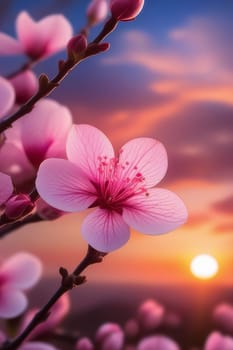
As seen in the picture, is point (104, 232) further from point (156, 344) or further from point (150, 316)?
point (150, 316)

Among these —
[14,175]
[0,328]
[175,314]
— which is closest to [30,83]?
[14,175]

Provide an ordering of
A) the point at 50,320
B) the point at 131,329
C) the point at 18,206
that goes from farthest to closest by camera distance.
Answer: the point at 131,329 → the point at 50,320 → the point at 18,206

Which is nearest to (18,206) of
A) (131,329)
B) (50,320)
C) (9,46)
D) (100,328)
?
(9,46)

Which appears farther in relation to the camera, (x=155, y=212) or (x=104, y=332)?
(x=104, y=332)

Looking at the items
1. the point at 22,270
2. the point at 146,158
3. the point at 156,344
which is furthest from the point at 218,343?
the point at 146,158

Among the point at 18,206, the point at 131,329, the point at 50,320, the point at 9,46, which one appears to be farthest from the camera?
the point at 131,329

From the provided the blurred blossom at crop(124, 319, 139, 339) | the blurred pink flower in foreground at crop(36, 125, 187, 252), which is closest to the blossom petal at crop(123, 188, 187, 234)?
the blurred pink flower in foreground at crop(36, 125, 187, 252)

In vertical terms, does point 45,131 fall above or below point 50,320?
above

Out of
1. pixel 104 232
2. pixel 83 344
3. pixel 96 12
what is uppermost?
pixel 96 12

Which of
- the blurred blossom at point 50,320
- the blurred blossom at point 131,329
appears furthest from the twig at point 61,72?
the blurred blossom at point 131,329
